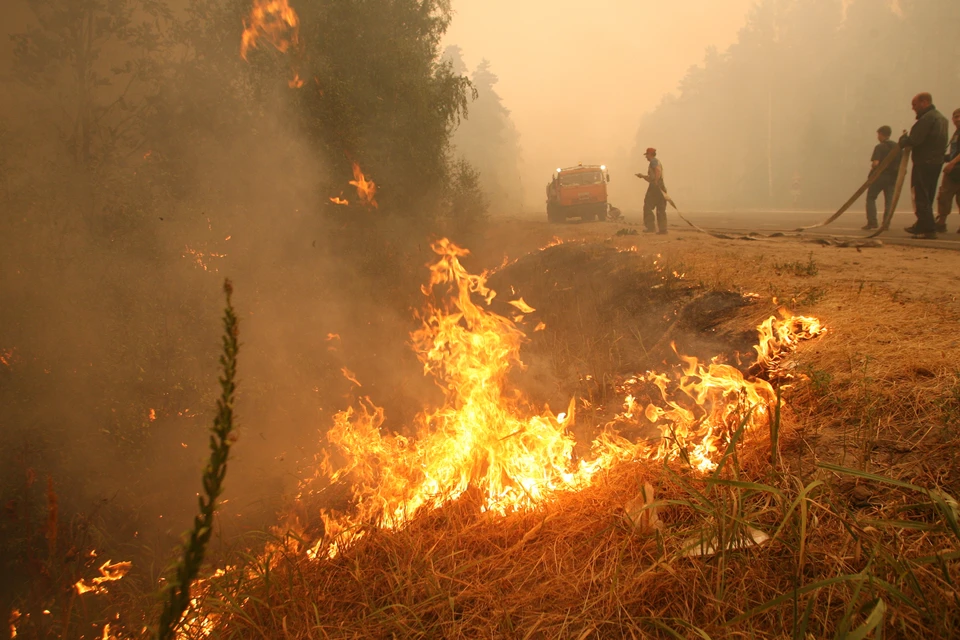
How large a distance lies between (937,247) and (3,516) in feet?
43.4

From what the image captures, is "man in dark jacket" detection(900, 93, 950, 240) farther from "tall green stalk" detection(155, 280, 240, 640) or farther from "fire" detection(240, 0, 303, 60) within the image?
"fire" detection(240, 0, 303, 60)

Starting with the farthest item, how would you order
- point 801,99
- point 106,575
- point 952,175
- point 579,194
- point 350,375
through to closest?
point 801,99 → point 579,194 → point 350,375 → point 952,175 → point 106,575

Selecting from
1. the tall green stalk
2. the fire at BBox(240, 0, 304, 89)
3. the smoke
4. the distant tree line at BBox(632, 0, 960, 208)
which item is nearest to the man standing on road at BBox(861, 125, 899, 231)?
the smoke

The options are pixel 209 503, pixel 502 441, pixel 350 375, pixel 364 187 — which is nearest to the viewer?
pixel 209 503

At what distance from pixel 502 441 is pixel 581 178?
19.4 metres

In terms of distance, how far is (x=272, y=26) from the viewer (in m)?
11.7

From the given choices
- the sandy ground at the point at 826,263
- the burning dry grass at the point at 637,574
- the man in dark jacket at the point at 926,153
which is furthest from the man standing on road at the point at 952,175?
the burning dry grass at the point at 637,574

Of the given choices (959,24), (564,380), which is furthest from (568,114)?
(564,380)

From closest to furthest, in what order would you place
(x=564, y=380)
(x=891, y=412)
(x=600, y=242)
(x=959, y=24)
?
1. (x=891, y=412)
2. (x=564, y=380)
3. (x=600, y=242)
4. (x=959, y=24)

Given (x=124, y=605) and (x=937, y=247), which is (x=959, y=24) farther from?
(x=124, y=605)

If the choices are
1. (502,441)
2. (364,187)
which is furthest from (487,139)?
(502,441)

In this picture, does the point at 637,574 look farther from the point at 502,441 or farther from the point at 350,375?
the point at 350,375

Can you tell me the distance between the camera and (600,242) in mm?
11062

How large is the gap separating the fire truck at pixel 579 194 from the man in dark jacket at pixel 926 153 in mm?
12470
